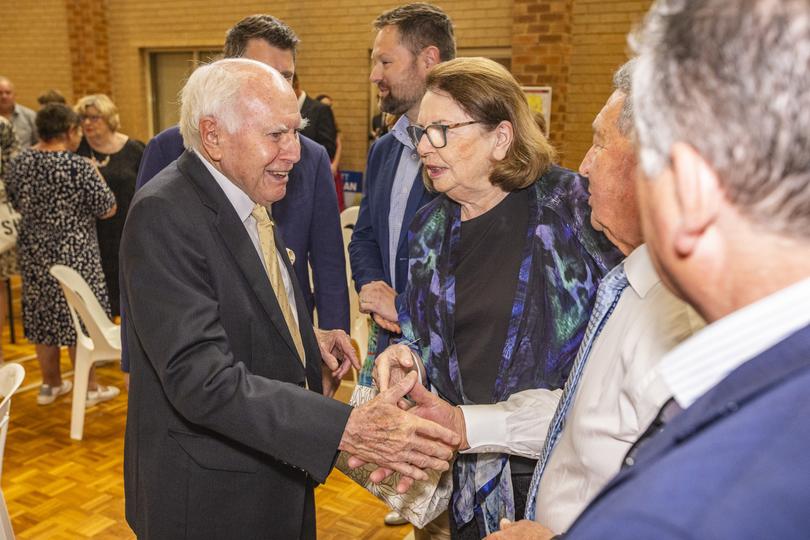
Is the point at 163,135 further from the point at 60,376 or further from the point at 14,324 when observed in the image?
the point at 14,324

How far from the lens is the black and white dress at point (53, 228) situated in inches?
161

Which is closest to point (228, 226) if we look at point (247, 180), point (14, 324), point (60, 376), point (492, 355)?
point (247, 180)

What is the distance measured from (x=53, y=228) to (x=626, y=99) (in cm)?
388

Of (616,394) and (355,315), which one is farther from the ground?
(616,394)

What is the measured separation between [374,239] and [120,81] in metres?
8.31

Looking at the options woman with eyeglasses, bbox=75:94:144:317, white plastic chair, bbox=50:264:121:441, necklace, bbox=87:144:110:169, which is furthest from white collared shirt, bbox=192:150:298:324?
necklace, bbox=87:144:110:169

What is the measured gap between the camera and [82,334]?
13.3ft

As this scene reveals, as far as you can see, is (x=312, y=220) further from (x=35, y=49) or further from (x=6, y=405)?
(x=35, y=49)

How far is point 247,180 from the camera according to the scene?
1.70 metres

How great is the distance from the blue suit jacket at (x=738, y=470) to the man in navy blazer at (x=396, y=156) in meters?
1.89

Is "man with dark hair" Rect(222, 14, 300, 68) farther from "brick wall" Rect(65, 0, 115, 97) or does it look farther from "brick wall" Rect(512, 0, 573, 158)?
"brick wall" Rect(65, 0, 115, 97)

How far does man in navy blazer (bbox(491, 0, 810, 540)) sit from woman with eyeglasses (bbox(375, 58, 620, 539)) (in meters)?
0.99

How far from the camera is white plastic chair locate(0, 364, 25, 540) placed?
A: 6.20 ft

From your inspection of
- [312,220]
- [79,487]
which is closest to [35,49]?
[79,487]
